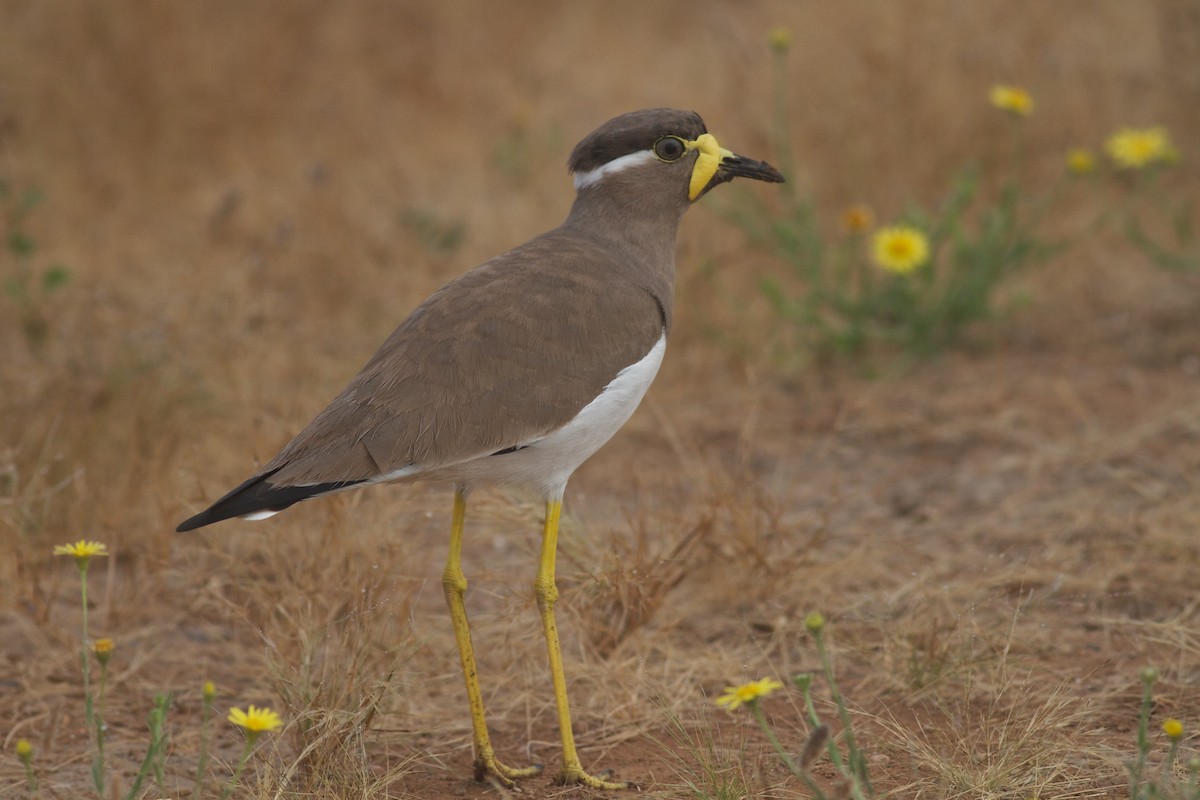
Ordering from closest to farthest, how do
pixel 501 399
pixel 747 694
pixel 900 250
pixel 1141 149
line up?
pixel 747 694 → pixel 501 399 → pixel 900 250 → pixel 1141 149

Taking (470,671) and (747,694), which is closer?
(747,694)

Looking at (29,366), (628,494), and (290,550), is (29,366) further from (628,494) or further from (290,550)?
(628,494)

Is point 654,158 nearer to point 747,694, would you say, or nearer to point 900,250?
point 747,694

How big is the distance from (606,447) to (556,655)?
2.73 metres

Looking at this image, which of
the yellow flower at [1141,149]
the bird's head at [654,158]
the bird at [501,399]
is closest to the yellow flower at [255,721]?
the bird at [501,399]

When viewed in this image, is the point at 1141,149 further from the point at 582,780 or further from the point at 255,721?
the point at 255,721

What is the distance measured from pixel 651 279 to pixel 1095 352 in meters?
3.58

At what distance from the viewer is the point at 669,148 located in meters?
3.93

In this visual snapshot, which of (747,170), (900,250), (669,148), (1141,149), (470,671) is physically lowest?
(470,671)

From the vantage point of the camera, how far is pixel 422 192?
8.26 metres

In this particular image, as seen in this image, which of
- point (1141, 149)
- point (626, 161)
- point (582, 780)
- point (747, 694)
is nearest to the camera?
point (747, 694)

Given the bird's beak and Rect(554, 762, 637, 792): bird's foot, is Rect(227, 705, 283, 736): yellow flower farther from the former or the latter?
the bird's beak

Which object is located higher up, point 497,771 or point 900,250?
point 900,250

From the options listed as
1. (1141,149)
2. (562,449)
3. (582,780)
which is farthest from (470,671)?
(1141,149)
